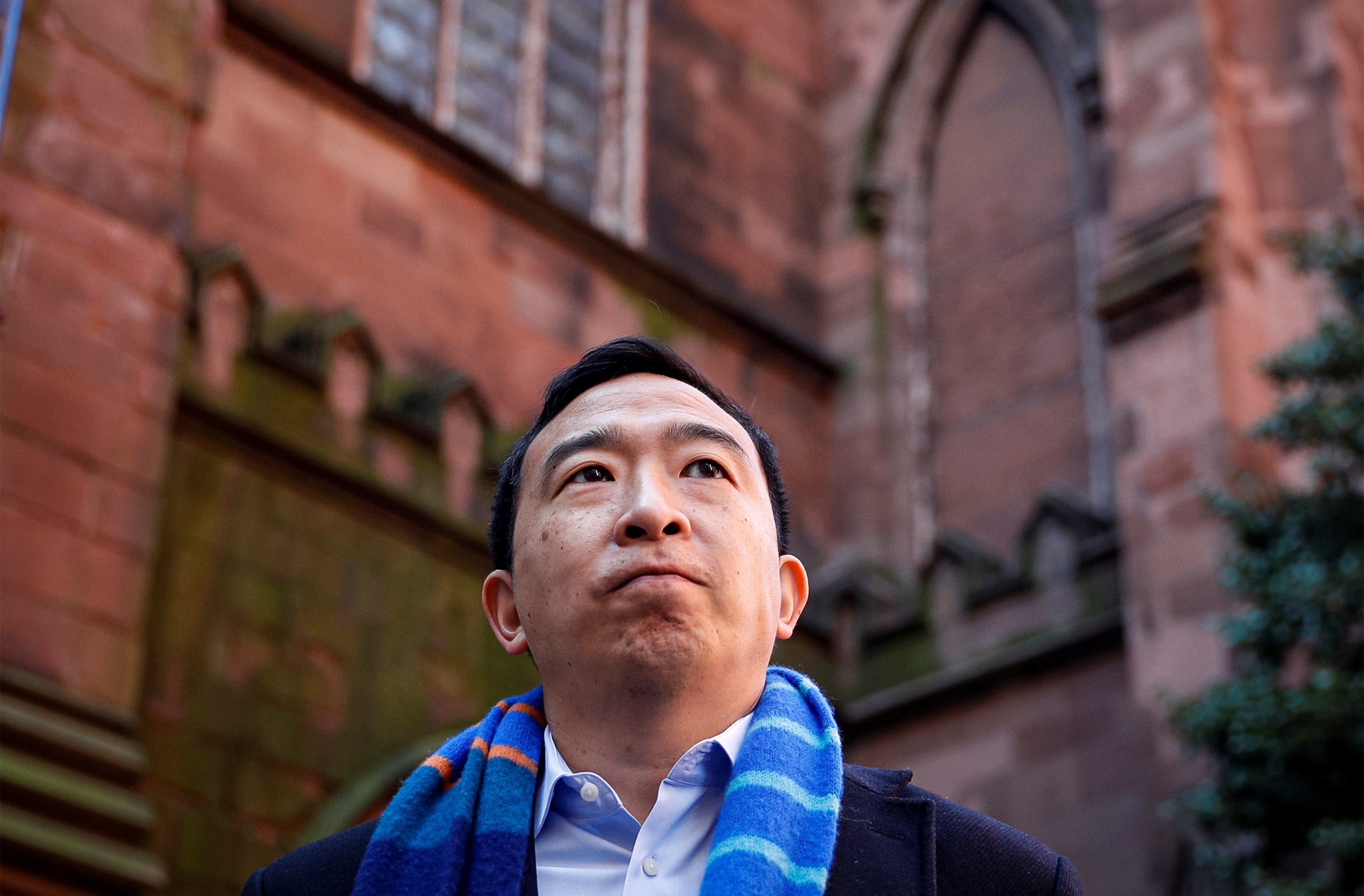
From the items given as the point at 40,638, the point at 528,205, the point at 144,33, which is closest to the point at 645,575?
the point at 40,638

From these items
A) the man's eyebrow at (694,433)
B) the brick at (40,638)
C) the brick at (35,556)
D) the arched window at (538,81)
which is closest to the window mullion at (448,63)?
the arched window at (538,81)

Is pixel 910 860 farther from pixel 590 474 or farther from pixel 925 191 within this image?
pixel 925 191

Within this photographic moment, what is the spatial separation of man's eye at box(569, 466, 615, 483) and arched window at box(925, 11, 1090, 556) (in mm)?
9167

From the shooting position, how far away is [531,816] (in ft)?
6.57

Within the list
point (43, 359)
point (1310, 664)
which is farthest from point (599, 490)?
point (1310, 664)

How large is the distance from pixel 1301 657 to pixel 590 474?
6700 mm

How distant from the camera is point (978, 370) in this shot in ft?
40.5

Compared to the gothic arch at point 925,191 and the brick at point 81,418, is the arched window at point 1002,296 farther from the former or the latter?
the brick at point 81,418

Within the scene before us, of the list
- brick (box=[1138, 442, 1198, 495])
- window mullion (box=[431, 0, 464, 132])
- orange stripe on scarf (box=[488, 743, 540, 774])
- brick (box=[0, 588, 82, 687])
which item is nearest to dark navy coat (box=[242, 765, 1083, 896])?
orange stripe on scarf (box=[488, 743, 540, 774])

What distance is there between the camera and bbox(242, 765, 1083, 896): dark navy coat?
1.91 meters

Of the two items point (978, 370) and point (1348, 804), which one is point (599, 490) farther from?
point (978, 370)

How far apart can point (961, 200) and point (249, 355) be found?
20.1 feet

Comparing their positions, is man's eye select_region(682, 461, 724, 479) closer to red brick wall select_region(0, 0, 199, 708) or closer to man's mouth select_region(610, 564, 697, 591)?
man's mouth select_region(610, 564, 697, 591)

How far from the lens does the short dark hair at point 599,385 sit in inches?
92.4
